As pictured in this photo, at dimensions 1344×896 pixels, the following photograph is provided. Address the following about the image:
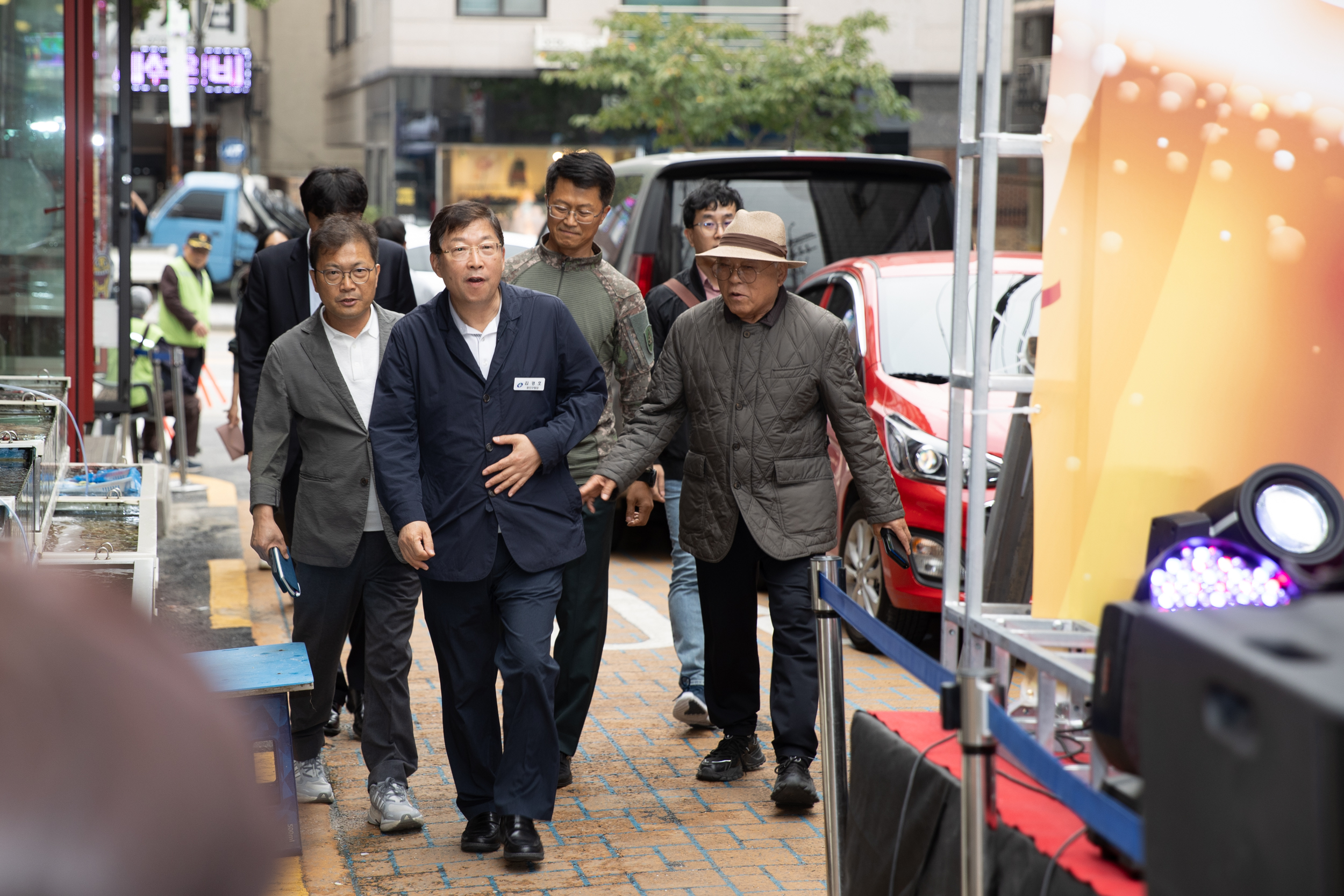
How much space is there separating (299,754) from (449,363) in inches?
57.6

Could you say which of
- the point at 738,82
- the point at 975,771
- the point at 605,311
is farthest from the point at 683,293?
the point at 738,82

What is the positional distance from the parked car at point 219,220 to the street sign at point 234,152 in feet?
26.2

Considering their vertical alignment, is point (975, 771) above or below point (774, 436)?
below

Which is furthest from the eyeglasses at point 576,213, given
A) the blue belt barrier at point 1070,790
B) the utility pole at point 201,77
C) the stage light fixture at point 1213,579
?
the utility pole at point 201,77

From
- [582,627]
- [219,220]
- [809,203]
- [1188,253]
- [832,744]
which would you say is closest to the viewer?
[1188,253]

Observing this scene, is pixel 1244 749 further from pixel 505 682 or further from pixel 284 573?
pixel 284 573

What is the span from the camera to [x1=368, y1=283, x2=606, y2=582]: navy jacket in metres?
4.27

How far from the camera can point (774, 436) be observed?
15.9ft

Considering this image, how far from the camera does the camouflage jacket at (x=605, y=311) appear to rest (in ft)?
16.6

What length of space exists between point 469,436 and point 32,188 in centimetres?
550

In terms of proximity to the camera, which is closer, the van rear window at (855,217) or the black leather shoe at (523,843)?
the black leather shoe at (523,843)

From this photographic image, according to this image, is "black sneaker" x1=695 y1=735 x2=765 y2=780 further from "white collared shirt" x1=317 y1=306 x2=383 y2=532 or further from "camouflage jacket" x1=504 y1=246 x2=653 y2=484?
"white collared shirt" x1=317 y1=306 x2=383 y2=532

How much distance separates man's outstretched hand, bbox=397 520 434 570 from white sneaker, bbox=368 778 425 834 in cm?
83

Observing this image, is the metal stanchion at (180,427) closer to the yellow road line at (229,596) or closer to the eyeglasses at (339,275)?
the yellow road line at (229,596)
